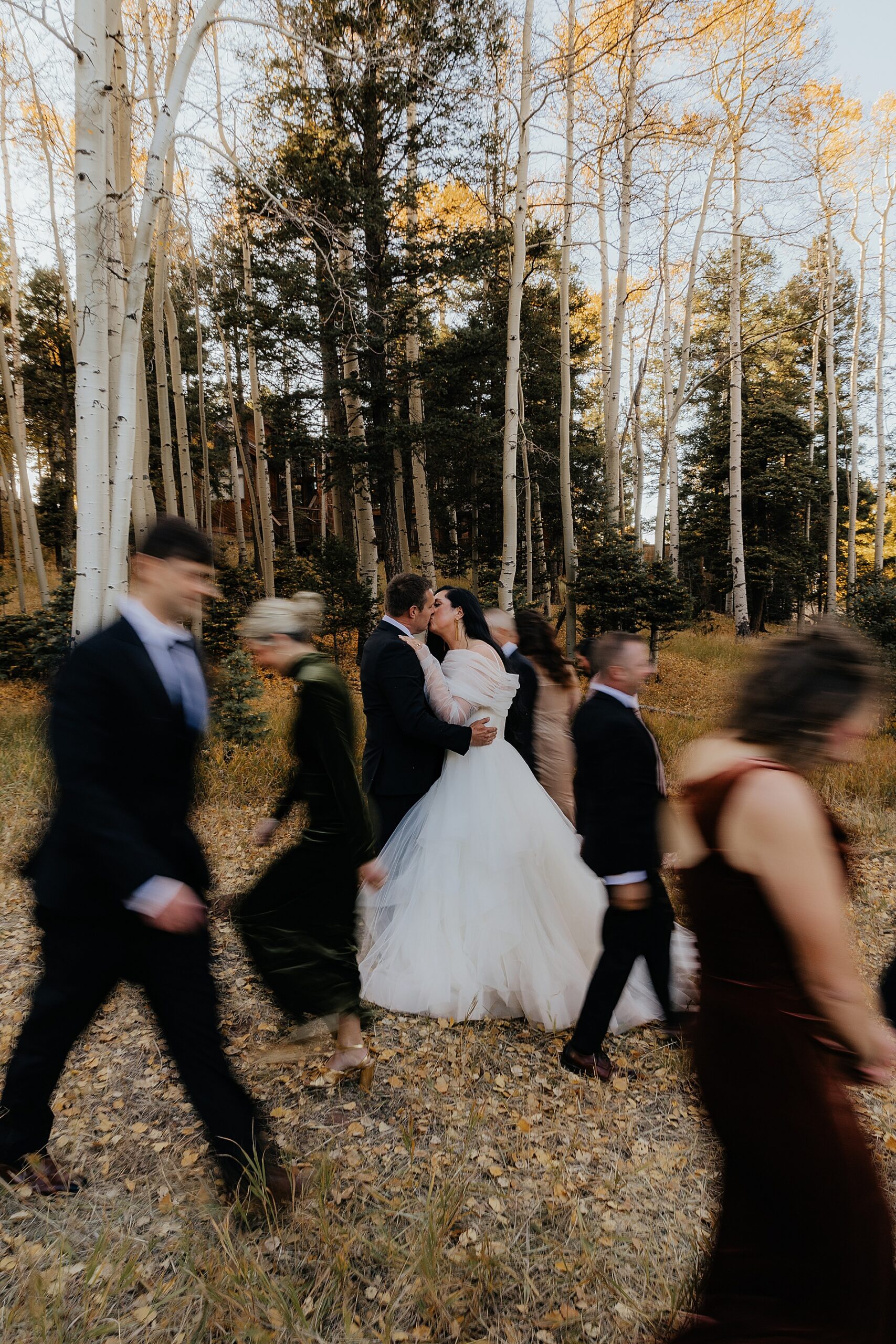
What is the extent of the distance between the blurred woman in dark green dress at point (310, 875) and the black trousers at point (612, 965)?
100 centimetres

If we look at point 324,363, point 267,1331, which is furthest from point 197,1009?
point 324,363

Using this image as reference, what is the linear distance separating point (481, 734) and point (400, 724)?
435mm

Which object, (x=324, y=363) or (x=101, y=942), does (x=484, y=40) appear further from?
(x=101, y=942)

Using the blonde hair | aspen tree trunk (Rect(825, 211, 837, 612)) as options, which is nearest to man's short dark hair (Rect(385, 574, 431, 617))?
the blonde hair

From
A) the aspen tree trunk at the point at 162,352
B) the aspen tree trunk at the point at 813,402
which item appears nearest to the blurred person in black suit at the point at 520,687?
the aspen tree trunk at the point at 162,352

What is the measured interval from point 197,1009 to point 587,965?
213 cm

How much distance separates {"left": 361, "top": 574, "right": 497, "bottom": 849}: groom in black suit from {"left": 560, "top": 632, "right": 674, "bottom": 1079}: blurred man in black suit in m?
0.79

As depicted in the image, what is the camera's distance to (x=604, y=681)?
10.0ft

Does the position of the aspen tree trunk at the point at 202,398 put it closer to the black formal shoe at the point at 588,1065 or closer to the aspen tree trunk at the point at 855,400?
the black formal shoe at the point at 588,1065

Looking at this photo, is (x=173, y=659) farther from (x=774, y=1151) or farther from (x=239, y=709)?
(x=239, y=709)

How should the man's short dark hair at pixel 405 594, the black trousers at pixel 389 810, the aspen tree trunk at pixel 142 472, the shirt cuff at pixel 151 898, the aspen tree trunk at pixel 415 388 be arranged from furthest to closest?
the aspen tree trunk at pixel 415 388 → the aspen tree trunk at pixel 142 472 → the black trousers at pixel 389 810 → the man's short dark hair at pixel 405 594 → the shirt cuff at pixel 151 898

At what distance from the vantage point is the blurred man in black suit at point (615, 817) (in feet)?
9.76

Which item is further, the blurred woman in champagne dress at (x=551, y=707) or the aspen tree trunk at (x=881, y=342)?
the aspen tree trunk at (x=881, y=342)

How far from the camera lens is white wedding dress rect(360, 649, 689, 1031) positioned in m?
3.46
